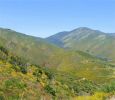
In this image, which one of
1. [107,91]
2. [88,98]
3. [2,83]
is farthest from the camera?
[2,83]

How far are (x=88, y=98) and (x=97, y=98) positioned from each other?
1.63 ft

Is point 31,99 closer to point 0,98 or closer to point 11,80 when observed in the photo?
point 0,98

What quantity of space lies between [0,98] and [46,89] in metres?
14.7

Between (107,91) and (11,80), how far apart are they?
11.6 metres

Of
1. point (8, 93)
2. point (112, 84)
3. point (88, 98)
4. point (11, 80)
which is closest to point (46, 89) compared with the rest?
point (11, 80)

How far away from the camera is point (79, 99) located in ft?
61.7

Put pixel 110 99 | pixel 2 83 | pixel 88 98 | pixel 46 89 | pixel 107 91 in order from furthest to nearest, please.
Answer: pixel 46 89 → pixel 2 83 → pixel 107 91 → pixel 88 98 → pixel 110 99

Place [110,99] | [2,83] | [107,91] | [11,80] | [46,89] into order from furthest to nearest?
[46,89], [11,80], [2,83], [107,91], [110,99]

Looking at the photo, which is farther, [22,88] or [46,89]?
[46,89]

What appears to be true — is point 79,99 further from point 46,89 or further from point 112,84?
point 46,89

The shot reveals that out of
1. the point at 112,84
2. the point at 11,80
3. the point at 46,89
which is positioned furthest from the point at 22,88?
the point at 112,84

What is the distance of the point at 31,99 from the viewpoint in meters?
18.8

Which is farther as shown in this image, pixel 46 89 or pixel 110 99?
pixel 46 89

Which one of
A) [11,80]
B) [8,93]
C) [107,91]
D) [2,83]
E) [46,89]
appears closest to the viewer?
[107,91]
